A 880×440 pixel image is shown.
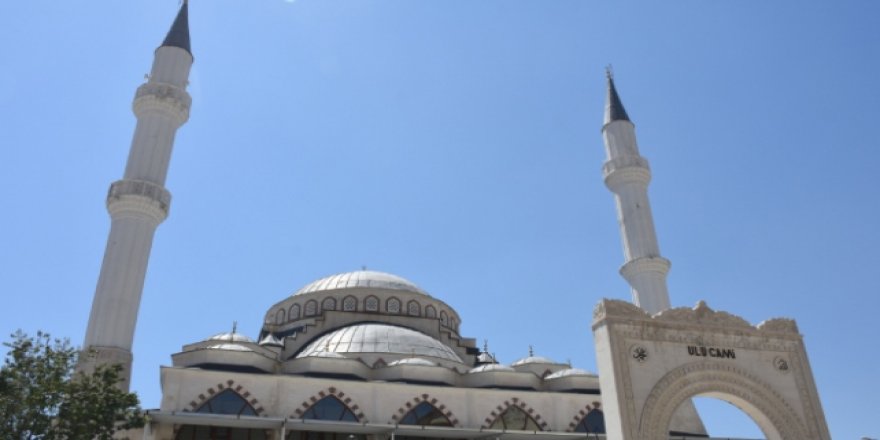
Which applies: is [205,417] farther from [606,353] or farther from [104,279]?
[606,353]

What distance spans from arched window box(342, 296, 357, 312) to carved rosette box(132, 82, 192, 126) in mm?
10105

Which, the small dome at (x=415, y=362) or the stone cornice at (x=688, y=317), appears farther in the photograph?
the small dome at (x=415, y=362)

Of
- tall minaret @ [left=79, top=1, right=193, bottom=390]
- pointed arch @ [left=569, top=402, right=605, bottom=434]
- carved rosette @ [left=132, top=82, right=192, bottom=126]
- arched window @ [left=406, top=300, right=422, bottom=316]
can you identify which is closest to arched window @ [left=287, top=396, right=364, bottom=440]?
tall minaret @ [left=79, top=1, right=193, bottom=390]

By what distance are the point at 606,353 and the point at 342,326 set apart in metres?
16.1

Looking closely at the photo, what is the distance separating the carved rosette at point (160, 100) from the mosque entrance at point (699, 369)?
57.5 ft

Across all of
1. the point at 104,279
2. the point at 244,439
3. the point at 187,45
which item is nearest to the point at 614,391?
the point at 244,439

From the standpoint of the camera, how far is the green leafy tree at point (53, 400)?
13195 mm

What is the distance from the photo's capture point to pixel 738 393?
1430cm

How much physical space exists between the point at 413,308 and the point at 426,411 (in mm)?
8880

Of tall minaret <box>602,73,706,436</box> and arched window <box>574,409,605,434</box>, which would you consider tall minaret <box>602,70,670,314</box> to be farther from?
arched window <box>574,409,605,434</box>

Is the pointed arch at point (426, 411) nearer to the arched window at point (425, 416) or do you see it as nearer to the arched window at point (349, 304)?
the arched window at point (425, 416)

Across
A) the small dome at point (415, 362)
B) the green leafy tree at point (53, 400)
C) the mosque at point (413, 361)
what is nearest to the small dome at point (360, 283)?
the mosque at point (413, 361)

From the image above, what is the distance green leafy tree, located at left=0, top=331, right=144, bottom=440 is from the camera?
13195 mm

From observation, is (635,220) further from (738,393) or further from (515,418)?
(738,393)
